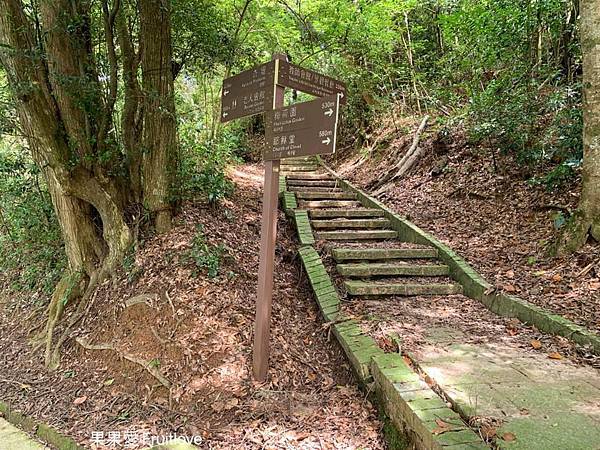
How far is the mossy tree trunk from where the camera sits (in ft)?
15.7

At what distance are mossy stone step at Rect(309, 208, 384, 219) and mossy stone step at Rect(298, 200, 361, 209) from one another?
0.39 metres

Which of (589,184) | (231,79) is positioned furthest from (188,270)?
(589,184)

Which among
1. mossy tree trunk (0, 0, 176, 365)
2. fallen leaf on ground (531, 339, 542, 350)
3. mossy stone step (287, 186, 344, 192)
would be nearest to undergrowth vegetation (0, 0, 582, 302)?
mossy tree trunk (0, 0, 176, 365)

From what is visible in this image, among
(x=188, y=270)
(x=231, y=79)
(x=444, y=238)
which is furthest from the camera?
(x=444, y=238)

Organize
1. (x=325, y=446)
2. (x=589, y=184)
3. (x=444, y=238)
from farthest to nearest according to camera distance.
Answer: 1. (x=444, y=238)
2. (x=589, y=184)
3. (x=325, y=446)

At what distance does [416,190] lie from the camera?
7891mm

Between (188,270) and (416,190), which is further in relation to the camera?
(416,190)

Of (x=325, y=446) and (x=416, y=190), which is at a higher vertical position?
(x=416, y=190)

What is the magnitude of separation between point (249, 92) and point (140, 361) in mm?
2838

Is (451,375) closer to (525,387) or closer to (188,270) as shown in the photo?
(525,387)

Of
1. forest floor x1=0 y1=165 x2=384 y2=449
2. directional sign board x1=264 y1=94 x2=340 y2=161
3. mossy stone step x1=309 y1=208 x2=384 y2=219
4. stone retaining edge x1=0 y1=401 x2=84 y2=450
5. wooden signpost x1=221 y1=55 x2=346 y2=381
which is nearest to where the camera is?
directional sign board x1=264 y1=94 x2=340 y2=161

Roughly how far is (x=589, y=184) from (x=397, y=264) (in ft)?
7.48

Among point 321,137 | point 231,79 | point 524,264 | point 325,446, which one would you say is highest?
point 231,79

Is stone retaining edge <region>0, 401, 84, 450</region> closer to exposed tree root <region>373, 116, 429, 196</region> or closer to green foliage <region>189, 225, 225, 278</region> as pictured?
green foliage <region>189, 225, 225, 278</region>
